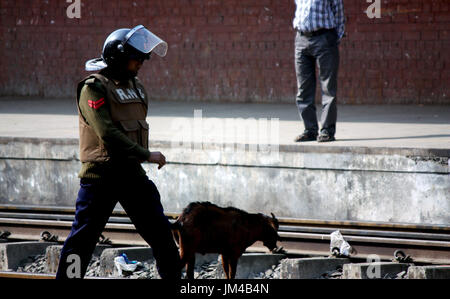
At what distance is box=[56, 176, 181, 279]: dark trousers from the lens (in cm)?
518

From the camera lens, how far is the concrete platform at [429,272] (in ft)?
20.4

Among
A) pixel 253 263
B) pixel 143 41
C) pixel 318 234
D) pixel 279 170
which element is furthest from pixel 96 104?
pixel 279 170

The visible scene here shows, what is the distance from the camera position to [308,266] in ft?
22.1

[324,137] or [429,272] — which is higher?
[324,137]

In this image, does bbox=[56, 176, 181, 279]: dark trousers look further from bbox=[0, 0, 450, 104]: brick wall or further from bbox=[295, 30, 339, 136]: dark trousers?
bbox=[0, 0, 450, 104]: brick wall

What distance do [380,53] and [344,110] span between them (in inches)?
51.5

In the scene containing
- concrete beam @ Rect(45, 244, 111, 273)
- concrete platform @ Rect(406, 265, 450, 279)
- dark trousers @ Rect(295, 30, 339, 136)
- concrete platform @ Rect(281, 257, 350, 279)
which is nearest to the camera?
concrete platform @ Rect(406, 265, 450, 279)

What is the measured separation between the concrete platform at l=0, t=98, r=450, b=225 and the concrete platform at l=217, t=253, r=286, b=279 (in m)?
1.82

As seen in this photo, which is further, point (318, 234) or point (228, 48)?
point (228, 48)

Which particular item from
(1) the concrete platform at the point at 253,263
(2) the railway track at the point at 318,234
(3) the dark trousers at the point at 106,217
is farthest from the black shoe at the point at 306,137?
(3) the dark trousers at the point at 106,217

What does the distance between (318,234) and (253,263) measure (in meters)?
0.89

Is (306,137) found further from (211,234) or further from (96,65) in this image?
(96,65)

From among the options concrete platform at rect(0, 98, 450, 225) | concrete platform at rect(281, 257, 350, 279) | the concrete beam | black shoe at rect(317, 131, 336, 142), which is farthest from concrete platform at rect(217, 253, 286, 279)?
black shoe at rect(317, 131, 336, 142)

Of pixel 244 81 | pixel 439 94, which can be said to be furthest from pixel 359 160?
pixel 244 81
